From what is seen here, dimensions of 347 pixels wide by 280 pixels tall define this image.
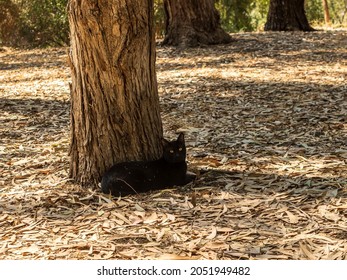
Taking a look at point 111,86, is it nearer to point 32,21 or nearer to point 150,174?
point 150,174

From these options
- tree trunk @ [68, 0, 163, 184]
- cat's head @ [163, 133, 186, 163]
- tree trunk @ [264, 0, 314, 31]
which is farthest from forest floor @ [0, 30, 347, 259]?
tree trunk @ [264, 0, 314, 31]

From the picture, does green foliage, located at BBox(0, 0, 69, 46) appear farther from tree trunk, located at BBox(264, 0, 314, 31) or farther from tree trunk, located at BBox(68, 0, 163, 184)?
tree trunk, located at BBox(68, 0, 163, 184)

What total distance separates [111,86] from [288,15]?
1031cm

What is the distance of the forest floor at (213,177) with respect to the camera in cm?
467

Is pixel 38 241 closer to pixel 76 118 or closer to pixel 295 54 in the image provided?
pixel 76 118

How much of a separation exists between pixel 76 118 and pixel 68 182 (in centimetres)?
61

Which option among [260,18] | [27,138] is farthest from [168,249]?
[260,18]

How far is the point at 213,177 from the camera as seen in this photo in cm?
609

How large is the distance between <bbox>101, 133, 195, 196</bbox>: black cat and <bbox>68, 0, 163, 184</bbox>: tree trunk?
9.2 inches

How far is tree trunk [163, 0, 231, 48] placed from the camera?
508 inches

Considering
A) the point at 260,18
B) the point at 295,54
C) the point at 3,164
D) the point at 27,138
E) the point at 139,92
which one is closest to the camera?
the point at 139,92

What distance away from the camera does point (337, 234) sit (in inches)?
183

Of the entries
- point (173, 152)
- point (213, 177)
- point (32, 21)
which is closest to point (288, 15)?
point (32, 21)

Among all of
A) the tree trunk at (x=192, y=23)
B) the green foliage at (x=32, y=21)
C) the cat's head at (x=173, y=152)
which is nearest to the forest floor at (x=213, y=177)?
the cat's head at (x=173, y=152)
